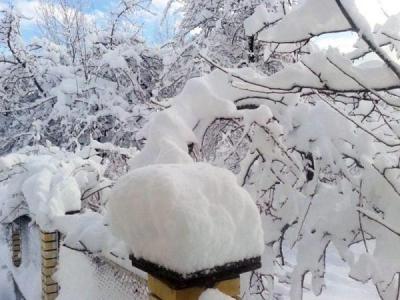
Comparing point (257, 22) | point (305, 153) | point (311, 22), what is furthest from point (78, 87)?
point (311, 22)

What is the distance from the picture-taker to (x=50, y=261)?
4.36 meters

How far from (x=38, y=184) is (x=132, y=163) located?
2.44 metres

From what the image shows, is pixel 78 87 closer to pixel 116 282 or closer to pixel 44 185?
pixel 44 185

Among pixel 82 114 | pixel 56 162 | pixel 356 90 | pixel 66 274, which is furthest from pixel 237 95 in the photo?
pixel 82 114

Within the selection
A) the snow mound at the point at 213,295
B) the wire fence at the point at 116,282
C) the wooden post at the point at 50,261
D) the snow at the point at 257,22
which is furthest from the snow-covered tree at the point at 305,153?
the wooden post at the point at 50,261

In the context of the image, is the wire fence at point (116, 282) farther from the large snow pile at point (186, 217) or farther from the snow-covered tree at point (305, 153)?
the snow-covered tree at point (305, 153)

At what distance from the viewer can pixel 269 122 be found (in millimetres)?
2967

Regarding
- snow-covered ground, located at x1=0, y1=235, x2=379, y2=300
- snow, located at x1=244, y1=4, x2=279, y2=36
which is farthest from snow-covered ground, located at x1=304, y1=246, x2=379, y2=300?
snow, located at x1=244, y1=4, x2=279, y2=36

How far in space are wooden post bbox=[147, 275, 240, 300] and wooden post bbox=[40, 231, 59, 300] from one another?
9.05 ft

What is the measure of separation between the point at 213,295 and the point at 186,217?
378mm

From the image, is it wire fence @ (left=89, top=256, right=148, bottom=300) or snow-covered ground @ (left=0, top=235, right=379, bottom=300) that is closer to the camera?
wire fence @ (left=89, top=256, right=148, bottom=300)

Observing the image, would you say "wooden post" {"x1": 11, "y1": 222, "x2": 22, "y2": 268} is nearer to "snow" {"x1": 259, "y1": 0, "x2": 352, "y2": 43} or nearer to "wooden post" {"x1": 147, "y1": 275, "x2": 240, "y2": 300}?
"wooden post" {"x1": 147, "y1": 275, "x2": 240, "y2": 300}

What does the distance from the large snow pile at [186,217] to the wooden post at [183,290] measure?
0.42ft

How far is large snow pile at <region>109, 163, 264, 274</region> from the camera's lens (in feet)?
4.96
